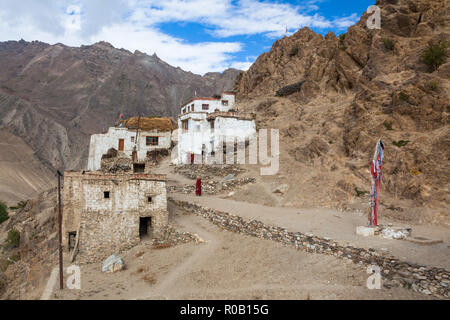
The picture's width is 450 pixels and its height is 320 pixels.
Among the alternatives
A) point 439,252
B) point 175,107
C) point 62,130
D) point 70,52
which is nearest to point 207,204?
point 439,252

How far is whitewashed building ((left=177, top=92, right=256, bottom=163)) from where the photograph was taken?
30781 mm

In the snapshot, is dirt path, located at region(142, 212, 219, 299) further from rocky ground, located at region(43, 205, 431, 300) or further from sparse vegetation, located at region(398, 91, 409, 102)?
sparse vegetation, located at region(398, 91, 409, 102)

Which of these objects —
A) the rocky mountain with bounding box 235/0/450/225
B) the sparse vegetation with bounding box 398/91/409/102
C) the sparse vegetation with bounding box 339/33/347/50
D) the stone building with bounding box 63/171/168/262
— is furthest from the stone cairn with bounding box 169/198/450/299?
the sparse vegetation with bounding box 339/33/347/50

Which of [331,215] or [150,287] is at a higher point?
[331,215]

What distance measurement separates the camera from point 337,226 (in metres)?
14.3

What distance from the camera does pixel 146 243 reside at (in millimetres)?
15281

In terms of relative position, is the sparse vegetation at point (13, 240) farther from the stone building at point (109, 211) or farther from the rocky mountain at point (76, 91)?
the rocky mountain at point (76, 91)

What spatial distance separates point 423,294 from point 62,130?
81.8m

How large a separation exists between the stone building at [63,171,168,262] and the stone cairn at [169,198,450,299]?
11.6 ft

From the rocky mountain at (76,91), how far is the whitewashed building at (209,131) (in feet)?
101

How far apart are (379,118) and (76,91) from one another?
9297cm

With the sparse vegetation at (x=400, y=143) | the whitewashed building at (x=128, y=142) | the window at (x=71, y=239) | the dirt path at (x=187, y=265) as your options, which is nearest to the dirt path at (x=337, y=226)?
the dirt path at (x=187, y=265)

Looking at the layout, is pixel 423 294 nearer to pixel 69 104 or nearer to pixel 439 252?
pixel 439 252

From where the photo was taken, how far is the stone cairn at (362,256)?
842 cm
